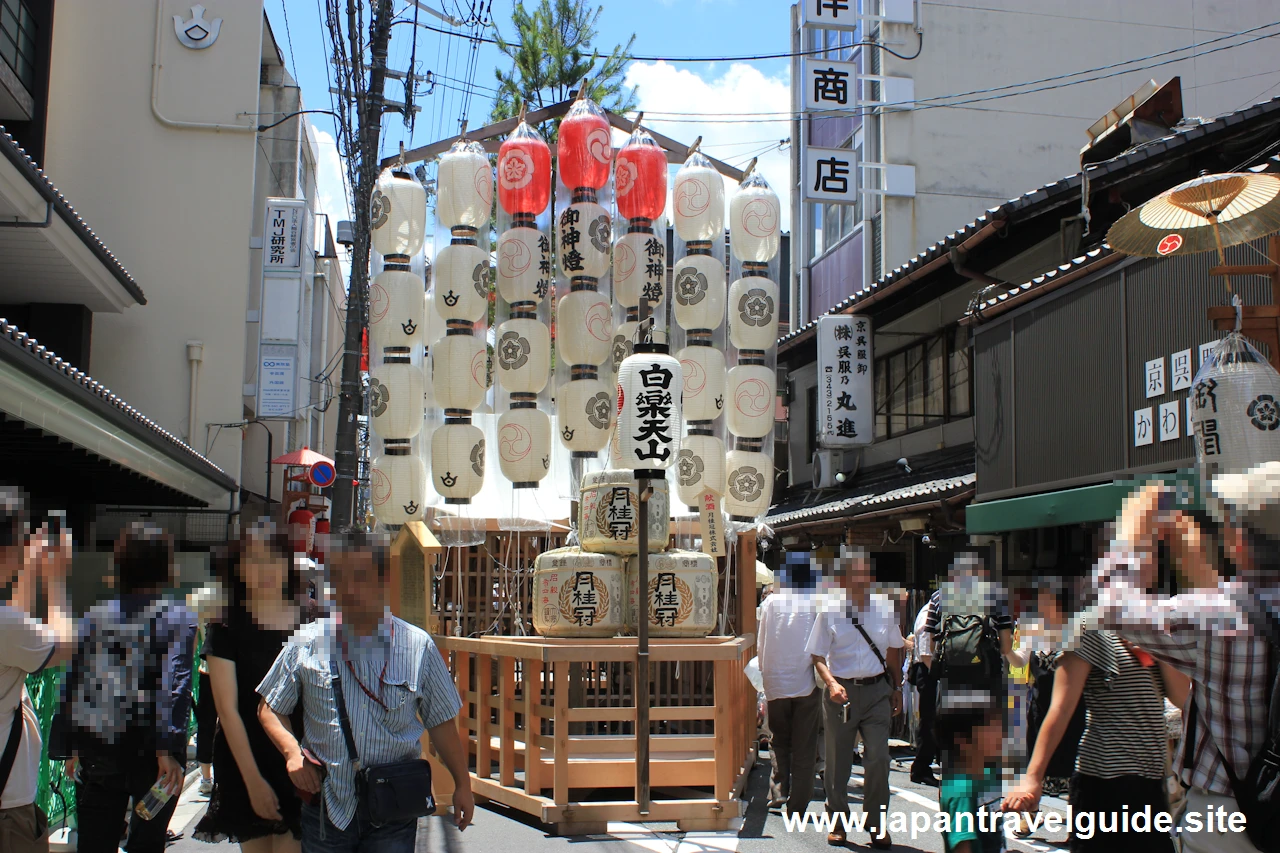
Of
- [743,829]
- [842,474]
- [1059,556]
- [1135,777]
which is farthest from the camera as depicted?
[842,474]

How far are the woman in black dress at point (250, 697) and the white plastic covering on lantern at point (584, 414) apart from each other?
6.52m

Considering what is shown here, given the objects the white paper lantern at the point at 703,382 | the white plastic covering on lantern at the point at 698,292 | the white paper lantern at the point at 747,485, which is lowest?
the white paper lantern at the point at 747,485

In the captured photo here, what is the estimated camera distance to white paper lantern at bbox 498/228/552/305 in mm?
11531

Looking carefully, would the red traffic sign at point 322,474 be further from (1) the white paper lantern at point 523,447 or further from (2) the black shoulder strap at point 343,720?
(2) the black shoulder strap at point 343,720

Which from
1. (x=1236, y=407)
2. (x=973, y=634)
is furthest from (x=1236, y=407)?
(x=973, y=634)

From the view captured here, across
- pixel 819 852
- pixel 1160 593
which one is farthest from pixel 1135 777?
pixel 819 852

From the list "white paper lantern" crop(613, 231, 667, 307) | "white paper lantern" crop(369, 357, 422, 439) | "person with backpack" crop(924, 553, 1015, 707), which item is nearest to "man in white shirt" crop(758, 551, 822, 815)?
"person with backpack" crop(924, 553, 1015, 707)

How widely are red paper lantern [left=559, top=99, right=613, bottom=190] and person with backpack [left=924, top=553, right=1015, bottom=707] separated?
667 centimetres

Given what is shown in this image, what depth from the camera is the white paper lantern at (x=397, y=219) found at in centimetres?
1186

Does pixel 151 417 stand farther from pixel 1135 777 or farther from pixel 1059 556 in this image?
pixel 1135 777

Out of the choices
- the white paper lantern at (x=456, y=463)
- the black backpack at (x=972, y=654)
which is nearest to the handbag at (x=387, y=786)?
the black backpack at (x=972, y=654)

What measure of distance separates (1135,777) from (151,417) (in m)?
20.0

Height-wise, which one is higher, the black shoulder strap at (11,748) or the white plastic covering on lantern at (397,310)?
the white plastic covering on lantern at (397,310)

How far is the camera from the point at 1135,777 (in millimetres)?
4004
